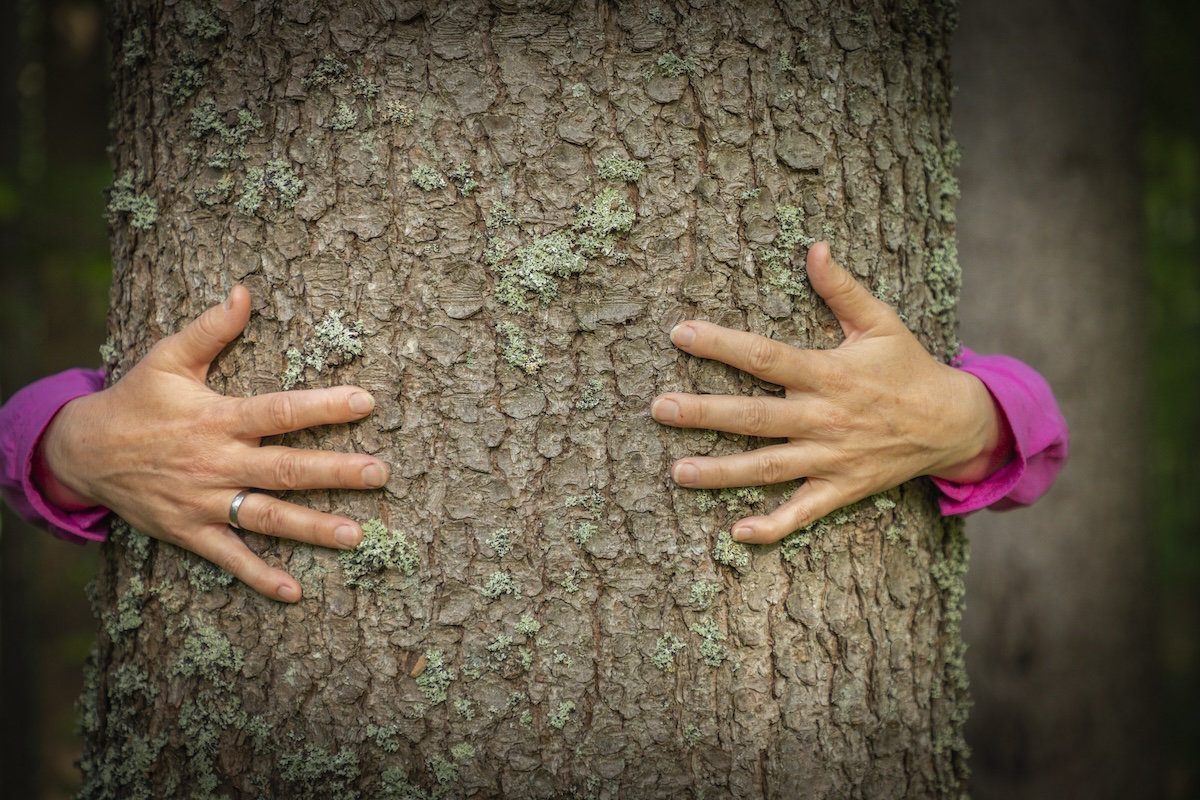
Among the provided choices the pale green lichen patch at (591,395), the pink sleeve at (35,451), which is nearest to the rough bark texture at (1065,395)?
the pale green lichen patch at (591,395)

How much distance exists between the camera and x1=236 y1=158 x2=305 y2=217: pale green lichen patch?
1405mm

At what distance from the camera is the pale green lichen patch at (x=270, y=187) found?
141 cm

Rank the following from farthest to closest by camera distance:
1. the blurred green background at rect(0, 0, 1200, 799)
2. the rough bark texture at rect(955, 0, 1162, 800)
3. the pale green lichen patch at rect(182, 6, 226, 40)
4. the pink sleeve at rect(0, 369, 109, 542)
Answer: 1. the blurred green background at rect(0, 0, 1200, 799)
2. the rough bark texture at rect(955, 0, 1162, 800)
3. the pink sleeve at rect(0, 369, 109, 542)
4. the pale green lichen patch at rect(182, 6, 226, 40)

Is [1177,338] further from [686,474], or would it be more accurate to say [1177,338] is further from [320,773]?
[320,773]

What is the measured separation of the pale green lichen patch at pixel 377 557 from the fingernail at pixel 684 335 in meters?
0.66

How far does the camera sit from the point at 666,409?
135 centimetres

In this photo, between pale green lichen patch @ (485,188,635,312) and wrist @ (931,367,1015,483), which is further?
wrist @ (931,367,1015,483)

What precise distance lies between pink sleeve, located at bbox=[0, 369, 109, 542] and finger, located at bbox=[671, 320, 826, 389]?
1382 mm

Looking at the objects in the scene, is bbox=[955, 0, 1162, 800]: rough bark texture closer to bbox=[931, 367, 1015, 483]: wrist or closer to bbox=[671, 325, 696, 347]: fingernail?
bbox=[931, 367, 1015, 483]: wrist

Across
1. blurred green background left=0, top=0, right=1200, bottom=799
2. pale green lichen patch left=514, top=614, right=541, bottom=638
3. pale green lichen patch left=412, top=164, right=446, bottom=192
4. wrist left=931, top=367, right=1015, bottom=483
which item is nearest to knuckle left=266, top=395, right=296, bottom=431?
pale green lichen patch left=412, top=164, right=446, bottom=192

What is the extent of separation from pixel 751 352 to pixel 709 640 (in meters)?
0.59

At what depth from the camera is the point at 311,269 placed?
1.41m

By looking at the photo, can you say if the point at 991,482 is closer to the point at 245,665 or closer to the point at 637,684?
the point at 637,684

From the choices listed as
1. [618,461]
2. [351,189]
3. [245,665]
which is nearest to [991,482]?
[618,461]
